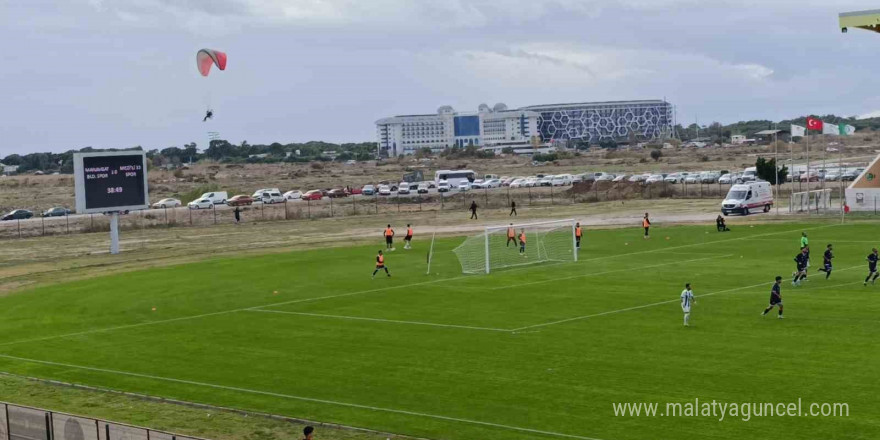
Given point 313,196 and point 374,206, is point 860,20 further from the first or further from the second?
point 313,196

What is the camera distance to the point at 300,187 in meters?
151

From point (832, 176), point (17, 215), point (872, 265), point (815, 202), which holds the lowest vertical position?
point (872, 265)

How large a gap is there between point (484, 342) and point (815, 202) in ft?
171

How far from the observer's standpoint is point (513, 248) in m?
57.5

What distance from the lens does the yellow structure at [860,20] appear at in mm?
37675

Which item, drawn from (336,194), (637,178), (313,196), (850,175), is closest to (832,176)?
(850,175)

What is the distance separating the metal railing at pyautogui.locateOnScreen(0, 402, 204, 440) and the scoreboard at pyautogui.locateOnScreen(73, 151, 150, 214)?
4601cm

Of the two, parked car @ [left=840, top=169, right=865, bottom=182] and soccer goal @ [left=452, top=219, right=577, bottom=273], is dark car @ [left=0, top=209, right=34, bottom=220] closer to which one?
soccer goal @ [left=452, top=219, right=577, bottom=273]

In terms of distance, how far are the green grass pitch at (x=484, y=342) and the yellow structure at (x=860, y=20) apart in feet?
32.8

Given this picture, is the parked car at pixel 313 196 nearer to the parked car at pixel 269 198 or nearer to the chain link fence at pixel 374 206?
the chain link fence at pixel 374 206

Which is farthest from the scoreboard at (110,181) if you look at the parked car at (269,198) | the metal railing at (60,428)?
the parked car at (269,198)

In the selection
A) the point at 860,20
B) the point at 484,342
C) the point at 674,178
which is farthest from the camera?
the point at 674,178

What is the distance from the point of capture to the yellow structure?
37.7 metres

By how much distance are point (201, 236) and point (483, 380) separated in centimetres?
5594
